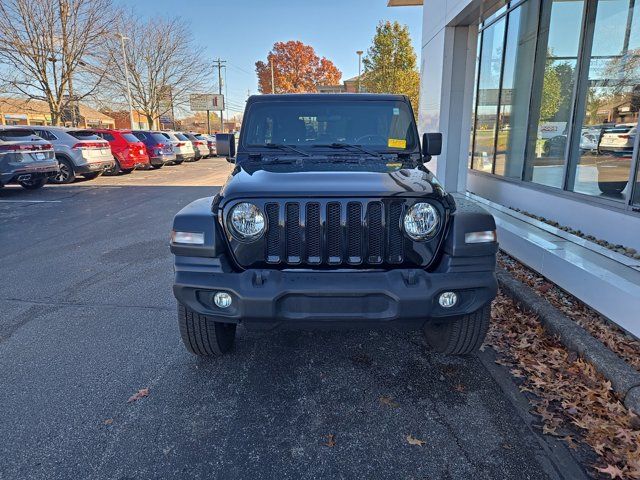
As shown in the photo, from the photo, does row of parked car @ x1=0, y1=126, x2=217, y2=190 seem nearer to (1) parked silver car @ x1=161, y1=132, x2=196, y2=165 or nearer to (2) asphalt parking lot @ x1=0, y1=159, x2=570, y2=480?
(1) parked silver car @ x1=161, y1=132, x2=196, y2=165

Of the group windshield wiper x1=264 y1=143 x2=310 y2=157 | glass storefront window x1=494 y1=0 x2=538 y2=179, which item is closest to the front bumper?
windshield wiper x1=264 y1=143 x2=310 y2=157

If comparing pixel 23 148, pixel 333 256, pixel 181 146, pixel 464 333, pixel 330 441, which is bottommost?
pixel 330 441

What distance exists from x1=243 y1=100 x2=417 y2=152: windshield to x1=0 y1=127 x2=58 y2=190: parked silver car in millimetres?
9173

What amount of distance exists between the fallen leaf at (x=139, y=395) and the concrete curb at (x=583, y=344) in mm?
2987

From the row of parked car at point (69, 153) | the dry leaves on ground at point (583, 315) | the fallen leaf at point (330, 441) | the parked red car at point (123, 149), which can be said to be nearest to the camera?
the fallen leaf at point (330, 441)

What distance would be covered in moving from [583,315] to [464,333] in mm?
1488

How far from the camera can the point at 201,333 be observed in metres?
2.99

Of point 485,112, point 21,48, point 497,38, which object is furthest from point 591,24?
point 21,48

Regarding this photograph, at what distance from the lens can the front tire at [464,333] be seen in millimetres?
2965

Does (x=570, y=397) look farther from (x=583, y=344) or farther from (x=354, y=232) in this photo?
(x=354, y=232)

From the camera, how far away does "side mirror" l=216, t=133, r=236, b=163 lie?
4168mm

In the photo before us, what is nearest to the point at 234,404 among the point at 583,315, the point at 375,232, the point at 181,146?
the point at 375,232

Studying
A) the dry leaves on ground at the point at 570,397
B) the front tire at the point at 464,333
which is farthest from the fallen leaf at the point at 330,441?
the dry leaves on ground at the point at 570,397

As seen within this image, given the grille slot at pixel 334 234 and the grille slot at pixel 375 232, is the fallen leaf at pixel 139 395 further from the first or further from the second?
the grille slot at pixel 375 232
